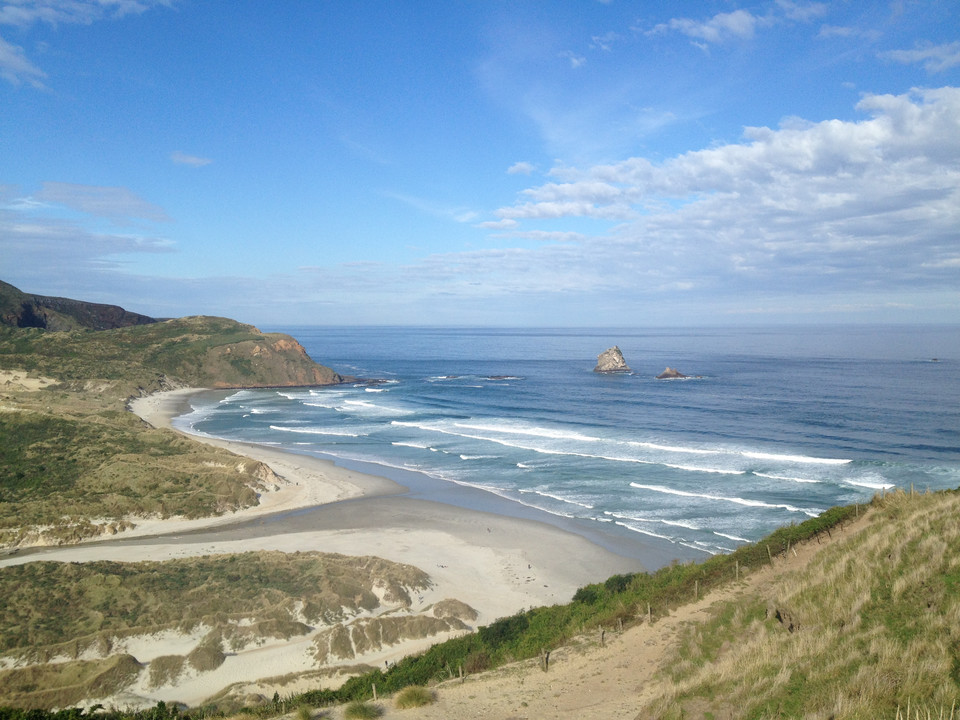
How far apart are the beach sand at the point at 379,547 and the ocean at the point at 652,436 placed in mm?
4226

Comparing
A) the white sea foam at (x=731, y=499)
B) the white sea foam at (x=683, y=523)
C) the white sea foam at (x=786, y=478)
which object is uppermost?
the white sea foam at (x=786, y=478)

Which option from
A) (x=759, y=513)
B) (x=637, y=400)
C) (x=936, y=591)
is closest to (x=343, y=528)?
(x=759, y=513)

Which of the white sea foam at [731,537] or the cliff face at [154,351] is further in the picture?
the cliff face at [154,351]

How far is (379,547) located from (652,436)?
34965mm

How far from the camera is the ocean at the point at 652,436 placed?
120ft

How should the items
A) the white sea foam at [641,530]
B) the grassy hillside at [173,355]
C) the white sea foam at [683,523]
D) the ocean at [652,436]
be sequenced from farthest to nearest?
the grassy hillside at [173,355] → the ocean at [652,436] → the white sea foam at [683,523] → the white sea foam at [641,530]

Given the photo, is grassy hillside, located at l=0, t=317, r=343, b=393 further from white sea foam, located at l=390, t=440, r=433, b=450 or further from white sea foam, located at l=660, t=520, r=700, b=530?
white sea foam, located at l=660, t=520, r=700, b=530

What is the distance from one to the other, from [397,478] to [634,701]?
35089 millimetres

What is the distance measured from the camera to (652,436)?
5759cm

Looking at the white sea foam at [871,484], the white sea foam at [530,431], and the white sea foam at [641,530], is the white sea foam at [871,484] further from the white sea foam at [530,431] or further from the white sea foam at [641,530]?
the white sea foam at [530,431]

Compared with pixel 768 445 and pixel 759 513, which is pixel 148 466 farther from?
pixel 768 445

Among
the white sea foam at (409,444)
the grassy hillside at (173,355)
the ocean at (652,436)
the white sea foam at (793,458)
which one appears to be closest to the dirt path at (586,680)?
the ocean at (652,436)

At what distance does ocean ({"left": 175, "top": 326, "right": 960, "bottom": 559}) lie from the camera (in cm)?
3666

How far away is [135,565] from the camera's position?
26.5 m
